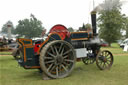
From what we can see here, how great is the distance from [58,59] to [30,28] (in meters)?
48.7

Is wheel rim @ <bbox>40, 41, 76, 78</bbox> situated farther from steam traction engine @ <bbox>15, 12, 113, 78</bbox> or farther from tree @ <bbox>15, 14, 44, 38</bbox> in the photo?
tree @ <bbox>15, 14, 44, 38</bbox>

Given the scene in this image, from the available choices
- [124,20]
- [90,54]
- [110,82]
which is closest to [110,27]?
[124,20]

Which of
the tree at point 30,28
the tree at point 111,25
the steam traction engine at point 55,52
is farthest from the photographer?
the tree at point 30,28

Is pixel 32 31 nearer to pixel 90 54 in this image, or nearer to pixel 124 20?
pixel 124 20

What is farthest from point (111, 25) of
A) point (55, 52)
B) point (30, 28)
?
point (30, 28)

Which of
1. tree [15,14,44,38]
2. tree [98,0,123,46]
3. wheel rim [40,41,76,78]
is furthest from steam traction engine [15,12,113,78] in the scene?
tree [15,14,44,38]

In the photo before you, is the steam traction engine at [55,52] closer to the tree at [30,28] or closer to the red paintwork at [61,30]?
the red paintwork at [61,30]

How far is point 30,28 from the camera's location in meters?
51.2

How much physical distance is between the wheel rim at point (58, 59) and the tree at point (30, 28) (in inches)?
1828

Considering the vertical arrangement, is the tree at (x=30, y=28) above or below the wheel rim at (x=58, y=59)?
above

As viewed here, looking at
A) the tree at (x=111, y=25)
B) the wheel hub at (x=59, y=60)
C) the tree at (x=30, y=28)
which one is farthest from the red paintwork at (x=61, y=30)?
the tree at (x=30, y=28)

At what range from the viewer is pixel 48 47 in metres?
4.30

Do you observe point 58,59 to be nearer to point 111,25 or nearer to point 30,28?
point 111,25

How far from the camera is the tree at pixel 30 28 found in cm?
5062
